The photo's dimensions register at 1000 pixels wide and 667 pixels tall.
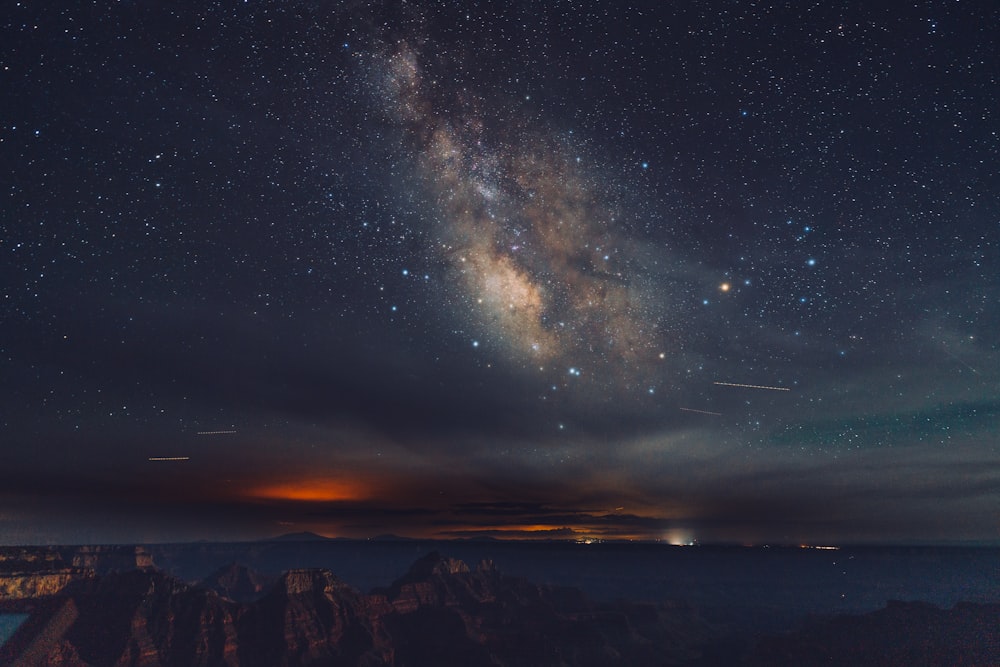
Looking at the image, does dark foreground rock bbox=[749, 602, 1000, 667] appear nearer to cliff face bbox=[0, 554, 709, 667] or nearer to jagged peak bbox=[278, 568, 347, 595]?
cliff face bbox=[0, 554, 709, 667]

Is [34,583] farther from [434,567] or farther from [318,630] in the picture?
[434,567]

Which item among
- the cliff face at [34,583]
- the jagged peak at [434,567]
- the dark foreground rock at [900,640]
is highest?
the cliff face at [34,583]

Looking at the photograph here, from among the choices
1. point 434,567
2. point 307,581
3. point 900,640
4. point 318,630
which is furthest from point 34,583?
point 900,640

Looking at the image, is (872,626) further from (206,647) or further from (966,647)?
(206,647)

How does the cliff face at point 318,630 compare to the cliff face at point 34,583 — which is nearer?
the cliff face at point 318,630

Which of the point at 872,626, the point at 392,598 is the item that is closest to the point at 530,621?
the point at 392,598

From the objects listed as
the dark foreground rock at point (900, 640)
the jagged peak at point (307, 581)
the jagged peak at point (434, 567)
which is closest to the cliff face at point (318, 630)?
the jagged peak at point (307, 581)

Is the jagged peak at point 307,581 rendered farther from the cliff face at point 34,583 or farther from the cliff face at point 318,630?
the cliff face at point 34,583

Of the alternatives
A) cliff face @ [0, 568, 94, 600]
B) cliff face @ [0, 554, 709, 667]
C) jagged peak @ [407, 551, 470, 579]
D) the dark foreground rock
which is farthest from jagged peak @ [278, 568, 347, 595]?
the dark foreground rock

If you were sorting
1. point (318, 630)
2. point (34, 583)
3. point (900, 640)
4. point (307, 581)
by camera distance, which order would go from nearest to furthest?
point (34, 583) < point (900, 640) < point (318, 630) < point (307, 581)
